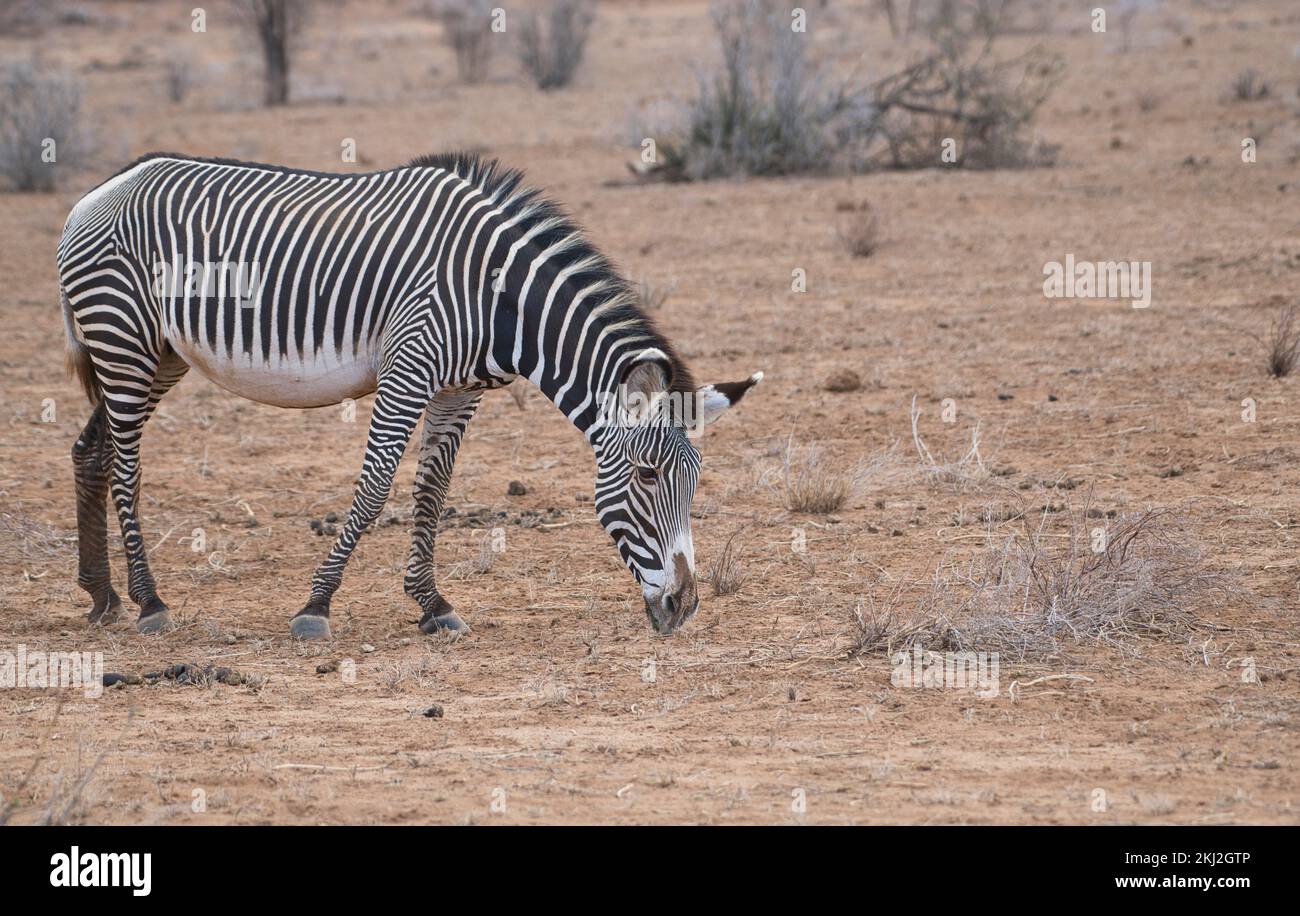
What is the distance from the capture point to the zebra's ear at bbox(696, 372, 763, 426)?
A: 19.5 ft

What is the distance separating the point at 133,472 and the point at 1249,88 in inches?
783

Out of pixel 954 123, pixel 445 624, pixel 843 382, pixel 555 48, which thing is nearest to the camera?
pixel 445 624

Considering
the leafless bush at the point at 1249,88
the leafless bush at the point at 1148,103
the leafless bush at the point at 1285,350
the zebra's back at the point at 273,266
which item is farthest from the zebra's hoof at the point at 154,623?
the leafless bush at the point at 1249,88

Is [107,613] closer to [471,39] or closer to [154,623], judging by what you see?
[154,623]

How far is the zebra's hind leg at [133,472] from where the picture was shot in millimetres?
6836

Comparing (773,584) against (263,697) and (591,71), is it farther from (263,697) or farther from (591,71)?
(591,71)

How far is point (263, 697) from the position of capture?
5.84m

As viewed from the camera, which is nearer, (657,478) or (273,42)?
(657,478)

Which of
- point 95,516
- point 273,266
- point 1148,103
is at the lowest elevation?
point 95,516

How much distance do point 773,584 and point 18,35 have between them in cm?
4036

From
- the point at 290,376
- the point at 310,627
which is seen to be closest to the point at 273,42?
the point at 290,376

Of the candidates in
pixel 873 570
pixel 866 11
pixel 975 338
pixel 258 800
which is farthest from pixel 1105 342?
pixel 866 11

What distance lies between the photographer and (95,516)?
23.2ft

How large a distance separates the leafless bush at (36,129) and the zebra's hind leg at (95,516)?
1275cm
